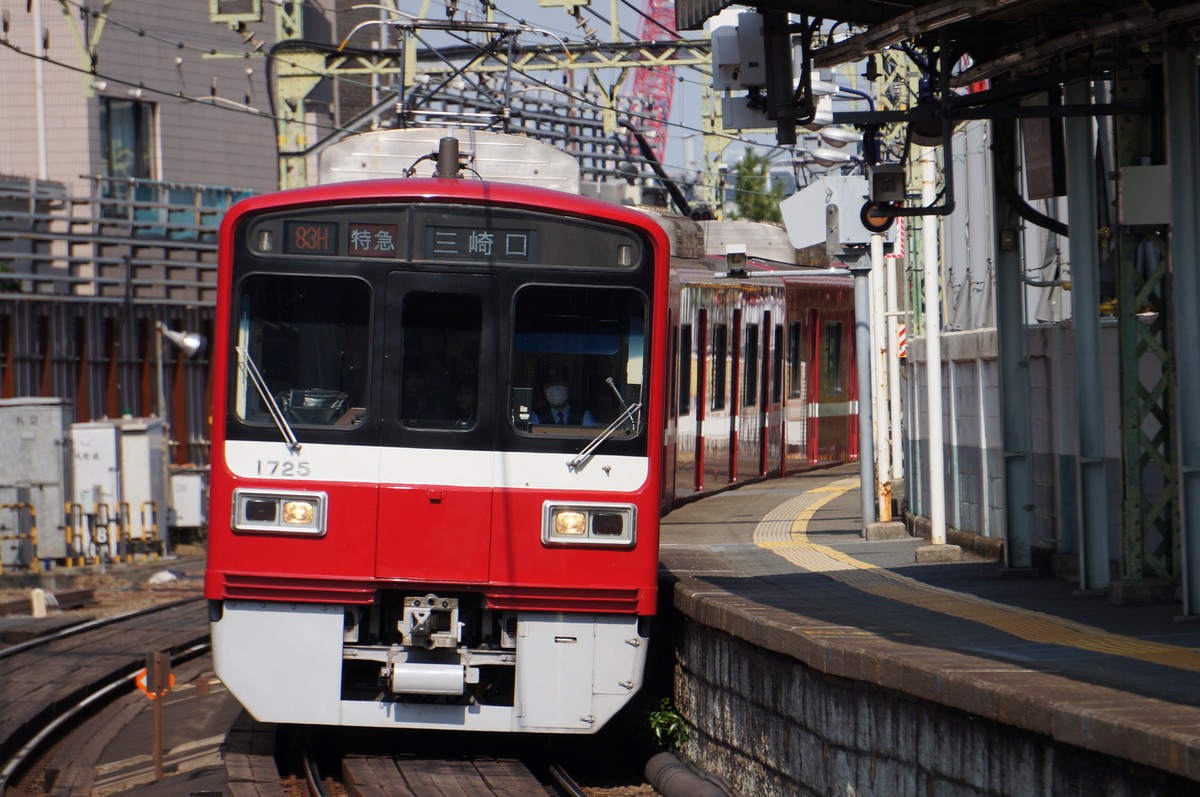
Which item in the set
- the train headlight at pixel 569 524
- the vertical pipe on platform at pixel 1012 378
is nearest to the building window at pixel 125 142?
the vertical pipe on platform at pixel 1012 378

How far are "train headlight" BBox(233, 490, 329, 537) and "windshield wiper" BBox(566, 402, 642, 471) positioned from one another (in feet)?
4.13

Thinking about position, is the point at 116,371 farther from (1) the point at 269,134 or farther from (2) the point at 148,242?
(1) the point at 269,134

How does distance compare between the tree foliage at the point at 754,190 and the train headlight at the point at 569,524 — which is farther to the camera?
the tree foliage at the point at 754,190

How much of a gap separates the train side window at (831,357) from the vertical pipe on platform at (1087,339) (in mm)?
10447

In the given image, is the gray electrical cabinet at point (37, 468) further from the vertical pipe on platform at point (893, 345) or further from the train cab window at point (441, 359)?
the train cab window at point (441, 359)

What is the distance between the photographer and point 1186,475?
24.0ft

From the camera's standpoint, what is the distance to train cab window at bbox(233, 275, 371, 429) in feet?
25.4

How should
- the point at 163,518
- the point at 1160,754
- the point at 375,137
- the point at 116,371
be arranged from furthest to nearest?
1. the point at 116,371
2. the point at 163,518
3. the point at 375,137
4. the point at 1160,754

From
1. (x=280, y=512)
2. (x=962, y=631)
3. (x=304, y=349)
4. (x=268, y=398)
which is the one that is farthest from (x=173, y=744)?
(x=962, y=631)

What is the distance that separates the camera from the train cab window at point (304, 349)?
25.4 feet

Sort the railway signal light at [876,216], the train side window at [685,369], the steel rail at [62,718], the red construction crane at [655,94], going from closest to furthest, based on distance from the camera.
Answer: the railway signal light at [876,216], the steel rail at [62,718], the train side window at [685,369], the red construction crane at [655,94]

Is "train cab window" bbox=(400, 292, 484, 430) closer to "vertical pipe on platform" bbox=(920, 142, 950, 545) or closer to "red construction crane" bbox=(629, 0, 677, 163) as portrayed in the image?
"vertical pipe on platform" bbox=(920, 142, 950, 545)

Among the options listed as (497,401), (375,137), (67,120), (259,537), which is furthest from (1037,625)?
(67,120)

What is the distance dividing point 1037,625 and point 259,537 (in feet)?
12.5
